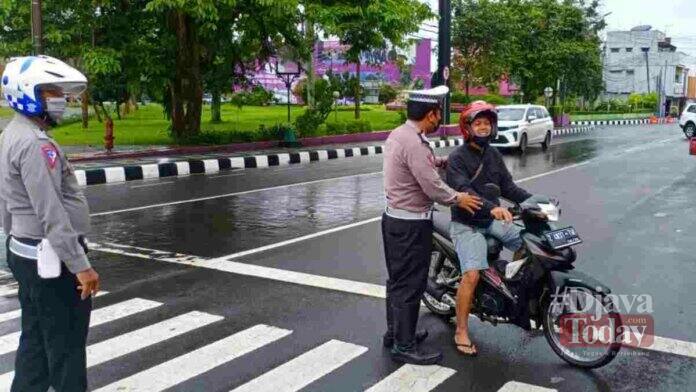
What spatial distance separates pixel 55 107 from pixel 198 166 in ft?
44.2

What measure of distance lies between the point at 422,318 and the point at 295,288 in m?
1.27

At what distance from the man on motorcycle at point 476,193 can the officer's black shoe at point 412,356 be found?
0.27m

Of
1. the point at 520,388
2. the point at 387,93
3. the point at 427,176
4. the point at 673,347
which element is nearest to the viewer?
the point at 520,388

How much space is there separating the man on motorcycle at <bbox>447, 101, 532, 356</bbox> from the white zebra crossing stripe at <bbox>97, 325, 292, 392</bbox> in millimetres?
1294

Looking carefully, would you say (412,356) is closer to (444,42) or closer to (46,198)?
(46,198)

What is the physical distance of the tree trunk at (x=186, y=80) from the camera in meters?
20.2

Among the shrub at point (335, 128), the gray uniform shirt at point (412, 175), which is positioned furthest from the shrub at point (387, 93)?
the gray uniform shirt at point (412, 175)

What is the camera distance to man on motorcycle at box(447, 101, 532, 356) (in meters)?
4.50

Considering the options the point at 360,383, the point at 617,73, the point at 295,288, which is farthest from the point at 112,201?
the point at 617,73

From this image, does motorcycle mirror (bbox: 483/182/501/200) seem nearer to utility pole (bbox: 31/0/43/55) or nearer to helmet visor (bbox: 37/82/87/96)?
helmet visor (bbox: 37/82/87/96)

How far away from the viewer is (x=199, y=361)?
439 centimetres

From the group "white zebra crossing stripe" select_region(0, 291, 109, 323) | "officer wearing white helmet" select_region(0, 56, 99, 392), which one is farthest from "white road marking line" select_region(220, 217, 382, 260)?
"officer wearing white helmet" select_region(0, 56, 99, 392)

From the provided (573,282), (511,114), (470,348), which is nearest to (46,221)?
(470,348)

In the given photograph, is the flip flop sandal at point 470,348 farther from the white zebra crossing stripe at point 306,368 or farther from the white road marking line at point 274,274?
the white road marking line at point 274,274
